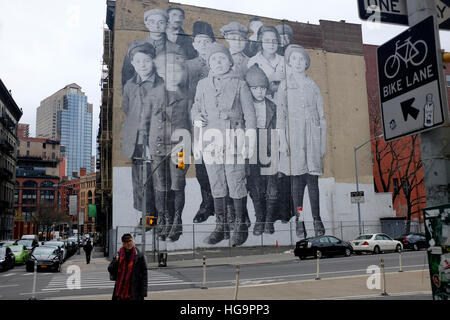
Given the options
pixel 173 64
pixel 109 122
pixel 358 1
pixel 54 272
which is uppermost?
pixel 173 64

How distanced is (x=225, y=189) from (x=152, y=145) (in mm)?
7776

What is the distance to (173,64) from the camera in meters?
40.1

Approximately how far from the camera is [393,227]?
44344 mm

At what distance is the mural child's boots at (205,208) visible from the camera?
38500 mm

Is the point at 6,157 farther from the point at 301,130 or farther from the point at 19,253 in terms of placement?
the point at 301,130

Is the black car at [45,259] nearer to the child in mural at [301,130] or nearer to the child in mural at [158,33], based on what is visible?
the child in mural at [158,33]

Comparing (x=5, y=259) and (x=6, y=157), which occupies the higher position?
(x=6, y=157)

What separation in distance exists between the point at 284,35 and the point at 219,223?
2095cm

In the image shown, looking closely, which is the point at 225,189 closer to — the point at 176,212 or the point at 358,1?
the point at 176,212

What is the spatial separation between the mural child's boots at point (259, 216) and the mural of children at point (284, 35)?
15640 millimetres

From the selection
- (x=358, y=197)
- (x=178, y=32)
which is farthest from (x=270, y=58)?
(x=358, y=197)

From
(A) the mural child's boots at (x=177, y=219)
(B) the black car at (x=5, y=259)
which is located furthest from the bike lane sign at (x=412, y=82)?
(A) the mural child's boots at (x=177, y=219)
